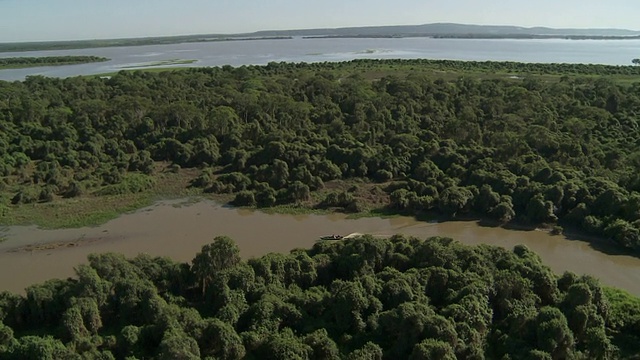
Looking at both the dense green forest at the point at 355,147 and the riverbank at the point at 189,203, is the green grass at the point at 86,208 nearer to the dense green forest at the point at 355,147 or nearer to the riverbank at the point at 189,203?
the riverbank at the point at 189,203

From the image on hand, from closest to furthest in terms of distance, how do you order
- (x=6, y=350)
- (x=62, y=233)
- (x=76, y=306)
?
(x=6, y=350), (x=76, y=306), (x=62, y=233)

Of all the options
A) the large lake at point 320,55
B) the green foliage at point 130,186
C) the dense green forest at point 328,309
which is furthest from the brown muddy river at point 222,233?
the large lake at point 320,55

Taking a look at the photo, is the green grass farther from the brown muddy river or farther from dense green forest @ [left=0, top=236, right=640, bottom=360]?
dense green forest @ [left=0, top=236, right=640, bottom=360]

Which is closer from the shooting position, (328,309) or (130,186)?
(328,309)

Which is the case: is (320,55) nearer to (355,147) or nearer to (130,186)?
(355,147)

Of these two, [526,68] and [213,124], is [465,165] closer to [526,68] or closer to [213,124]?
[213,124]

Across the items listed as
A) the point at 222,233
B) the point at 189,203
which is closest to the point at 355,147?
the point at 189,203

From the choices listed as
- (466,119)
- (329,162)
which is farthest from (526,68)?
(329,162)
